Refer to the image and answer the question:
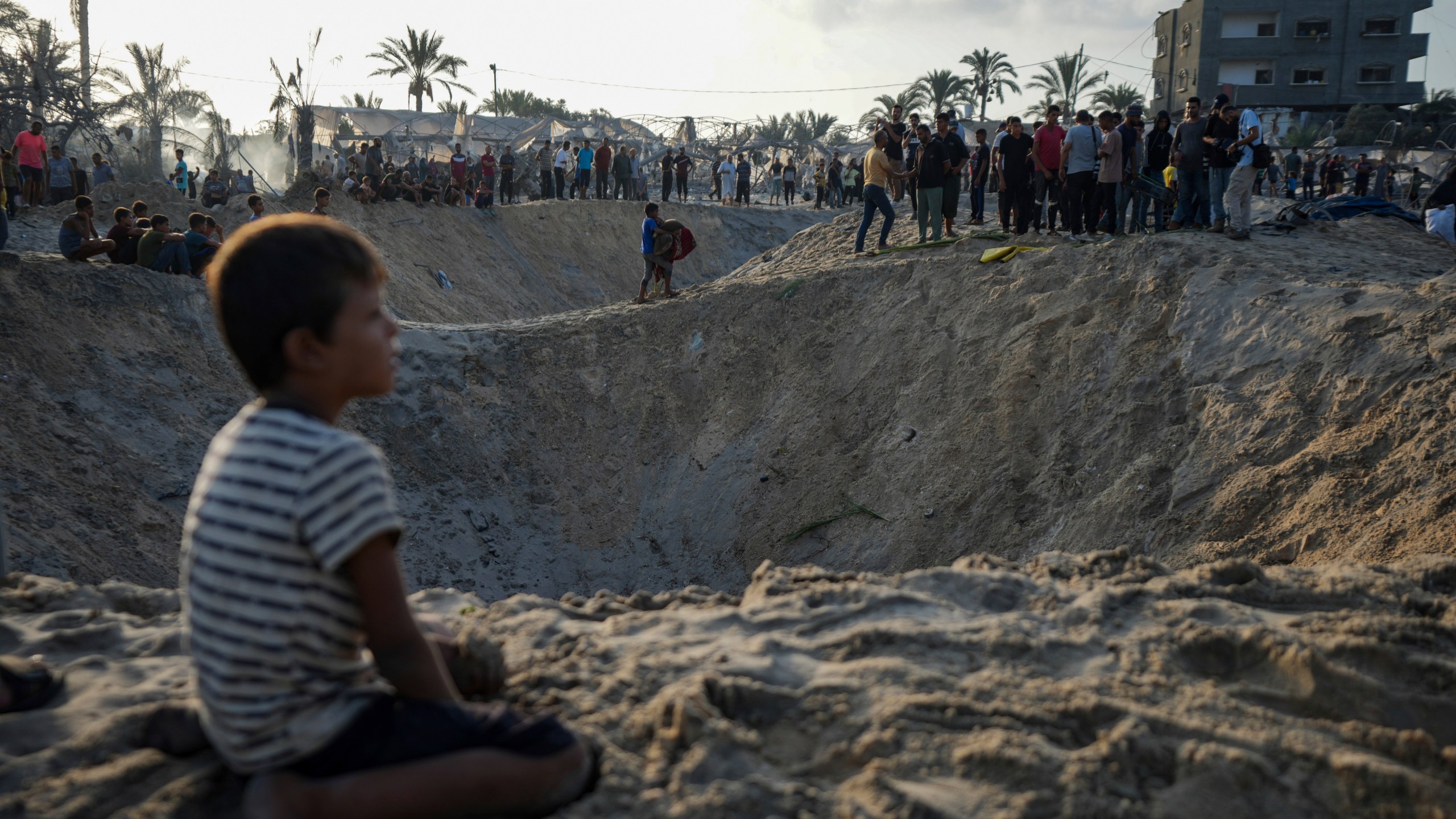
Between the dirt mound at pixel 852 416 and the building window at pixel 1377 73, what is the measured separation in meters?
37.1

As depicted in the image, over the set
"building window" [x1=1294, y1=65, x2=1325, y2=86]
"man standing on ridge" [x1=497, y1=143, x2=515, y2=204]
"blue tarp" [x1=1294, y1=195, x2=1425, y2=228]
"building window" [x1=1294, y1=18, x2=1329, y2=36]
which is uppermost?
"building window" [x1=1294, y1=18, x2=1329, y2=36]

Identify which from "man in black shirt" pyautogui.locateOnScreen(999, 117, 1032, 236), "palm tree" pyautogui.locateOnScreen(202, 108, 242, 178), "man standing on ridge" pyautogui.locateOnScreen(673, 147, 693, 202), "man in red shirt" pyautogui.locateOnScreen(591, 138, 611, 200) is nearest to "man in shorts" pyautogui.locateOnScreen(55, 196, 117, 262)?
Result: "man in black shirt" pyautogui.locateOnScreen(999, 117, 1032, 236)

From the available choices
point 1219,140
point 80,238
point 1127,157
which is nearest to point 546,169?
point 80,238

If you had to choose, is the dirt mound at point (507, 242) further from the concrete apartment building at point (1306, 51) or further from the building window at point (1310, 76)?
the building window at point (1310, 76)

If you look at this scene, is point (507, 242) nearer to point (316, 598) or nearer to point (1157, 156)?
point (1157, 156)

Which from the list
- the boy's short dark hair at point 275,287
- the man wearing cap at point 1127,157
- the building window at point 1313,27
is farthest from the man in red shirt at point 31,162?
the building window at point 1313,27

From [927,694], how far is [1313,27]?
48.5 meters

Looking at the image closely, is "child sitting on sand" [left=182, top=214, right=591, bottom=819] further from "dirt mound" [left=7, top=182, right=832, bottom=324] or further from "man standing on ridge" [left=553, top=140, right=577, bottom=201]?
"man standing on ridge" [left=553, top=140, right=577, bottom=201]

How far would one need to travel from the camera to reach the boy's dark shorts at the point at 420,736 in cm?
178

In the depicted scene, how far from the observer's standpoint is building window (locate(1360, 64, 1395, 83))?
129ft

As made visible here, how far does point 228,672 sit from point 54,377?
27.3 ft

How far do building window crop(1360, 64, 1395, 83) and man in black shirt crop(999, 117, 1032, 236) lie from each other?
127 ft

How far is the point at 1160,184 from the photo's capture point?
35.3 feet

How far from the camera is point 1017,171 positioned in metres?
11.3
